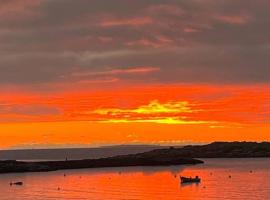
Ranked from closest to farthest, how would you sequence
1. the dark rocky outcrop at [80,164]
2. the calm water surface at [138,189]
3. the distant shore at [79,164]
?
the calm water surface at [138,189]
the distant shore at [79,164]
the dark rocky outcrop at [80,164]

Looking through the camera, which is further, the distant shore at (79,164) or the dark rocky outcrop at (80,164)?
the dark rocky outcrop at (80,164)

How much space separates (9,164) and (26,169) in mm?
5841

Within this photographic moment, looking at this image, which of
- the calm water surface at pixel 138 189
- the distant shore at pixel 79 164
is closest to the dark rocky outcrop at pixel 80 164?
the distant shore at pixel 79 164

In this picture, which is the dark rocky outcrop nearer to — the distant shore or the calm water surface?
the distant shore

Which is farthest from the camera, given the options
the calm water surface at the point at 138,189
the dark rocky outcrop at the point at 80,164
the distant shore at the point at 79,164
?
the dark rocky outcrop at the point at 80,164

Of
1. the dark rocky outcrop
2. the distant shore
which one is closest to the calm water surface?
the distant shore

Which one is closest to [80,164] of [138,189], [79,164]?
[79,164]

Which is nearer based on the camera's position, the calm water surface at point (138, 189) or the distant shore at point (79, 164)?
the calm water surface at point (138, 189)

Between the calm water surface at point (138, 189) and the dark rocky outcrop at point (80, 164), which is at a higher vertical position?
the dark rocky outcrop at point (80, 164)

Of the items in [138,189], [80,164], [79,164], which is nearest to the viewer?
[138,189]

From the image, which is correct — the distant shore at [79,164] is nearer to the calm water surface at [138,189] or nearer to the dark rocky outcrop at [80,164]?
the dark rocky outcrop at [80,164]

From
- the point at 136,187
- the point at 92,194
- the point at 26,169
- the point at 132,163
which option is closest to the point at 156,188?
the point at 136,187

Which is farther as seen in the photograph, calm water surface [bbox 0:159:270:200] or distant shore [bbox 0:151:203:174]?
distant shore [bbox 0:151:203:174]

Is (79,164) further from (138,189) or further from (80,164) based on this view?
(138,189)
